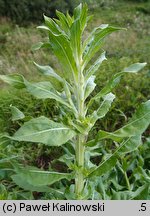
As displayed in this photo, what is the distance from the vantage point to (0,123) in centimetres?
448

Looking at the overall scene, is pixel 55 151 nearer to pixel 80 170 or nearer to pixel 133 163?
pixel 133 163

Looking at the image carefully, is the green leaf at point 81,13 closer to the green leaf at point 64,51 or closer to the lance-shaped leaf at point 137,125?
the green leaf at point 64,51

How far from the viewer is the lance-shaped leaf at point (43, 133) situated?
2123 millimetres

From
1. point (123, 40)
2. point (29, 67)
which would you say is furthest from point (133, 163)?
point (123, 40)

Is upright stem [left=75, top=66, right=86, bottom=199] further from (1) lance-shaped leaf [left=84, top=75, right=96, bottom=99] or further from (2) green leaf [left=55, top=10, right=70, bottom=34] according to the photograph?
(2) green leaf [left=55, top=10, right=70, bottom=34]

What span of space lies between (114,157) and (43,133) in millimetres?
512

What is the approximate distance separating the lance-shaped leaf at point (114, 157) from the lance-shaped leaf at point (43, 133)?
0.30 metres

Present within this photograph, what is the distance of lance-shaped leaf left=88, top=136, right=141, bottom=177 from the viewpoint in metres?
2.46

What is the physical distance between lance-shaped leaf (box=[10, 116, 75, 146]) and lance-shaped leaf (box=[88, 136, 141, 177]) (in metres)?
0.30

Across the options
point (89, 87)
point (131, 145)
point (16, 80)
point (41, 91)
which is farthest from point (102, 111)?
point (16, 80)

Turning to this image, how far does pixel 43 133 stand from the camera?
2195 millimetres

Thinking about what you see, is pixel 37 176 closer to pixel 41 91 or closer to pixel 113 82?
pixel 41 91

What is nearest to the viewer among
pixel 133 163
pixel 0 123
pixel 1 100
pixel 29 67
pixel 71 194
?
pixel 71 194

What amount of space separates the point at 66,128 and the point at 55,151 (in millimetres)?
1671
